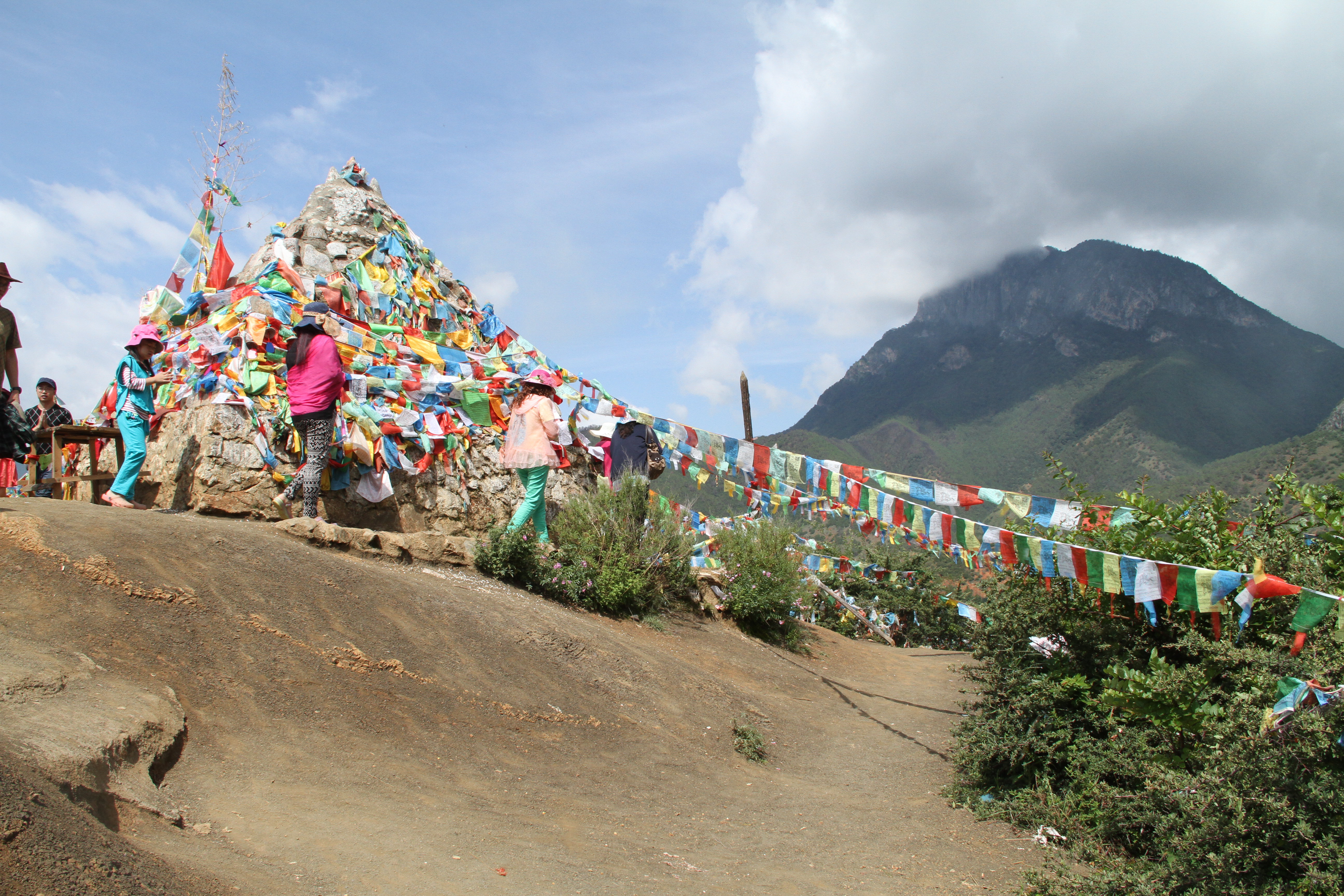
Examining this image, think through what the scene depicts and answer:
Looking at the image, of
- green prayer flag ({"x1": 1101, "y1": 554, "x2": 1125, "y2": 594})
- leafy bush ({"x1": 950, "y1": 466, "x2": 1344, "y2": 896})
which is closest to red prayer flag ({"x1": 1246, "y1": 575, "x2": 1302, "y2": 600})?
leafy bush ({"x1": 950, "y1": 466, "x2": 1344, "y2": 896})

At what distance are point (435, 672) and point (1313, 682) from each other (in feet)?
18.4

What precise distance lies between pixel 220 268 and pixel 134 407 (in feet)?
15.4

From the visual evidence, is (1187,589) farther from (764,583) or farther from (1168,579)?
(764,583)

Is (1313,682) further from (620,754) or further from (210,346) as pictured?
(210,346)

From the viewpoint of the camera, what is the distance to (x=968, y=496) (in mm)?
8281

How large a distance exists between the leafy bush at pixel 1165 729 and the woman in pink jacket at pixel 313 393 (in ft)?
21.5

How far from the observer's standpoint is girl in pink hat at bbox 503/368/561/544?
8812 millimetres

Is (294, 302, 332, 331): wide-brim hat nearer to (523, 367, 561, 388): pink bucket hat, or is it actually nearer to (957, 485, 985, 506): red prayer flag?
(523, 367, 561, 388): pink bucket hat

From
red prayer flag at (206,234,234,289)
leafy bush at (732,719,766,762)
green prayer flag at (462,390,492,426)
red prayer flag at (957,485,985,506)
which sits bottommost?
leafy bush at (732,719,766,762)

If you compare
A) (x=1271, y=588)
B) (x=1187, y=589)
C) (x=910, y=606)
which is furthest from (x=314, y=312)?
(x=910, y=606)

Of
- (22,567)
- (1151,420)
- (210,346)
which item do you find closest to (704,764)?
(22,567)

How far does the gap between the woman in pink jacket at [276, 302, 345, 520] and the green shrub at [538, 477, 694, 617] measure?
266 centimetres

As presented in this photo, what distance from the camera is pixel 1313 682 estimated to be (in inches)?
158

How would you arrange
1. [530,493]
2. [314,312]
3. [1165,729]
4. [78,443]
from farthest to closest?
[314,312] < [530,493] < [78,443] < [1165,729]
